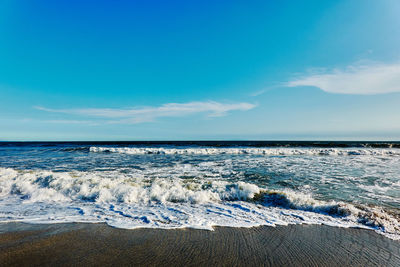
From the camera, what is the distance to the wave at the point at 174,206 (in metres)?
4.78

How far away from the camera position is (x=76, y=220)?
191 inches

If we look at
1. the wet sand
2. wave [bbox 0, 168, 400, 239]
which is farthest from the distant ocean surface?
the wet sand

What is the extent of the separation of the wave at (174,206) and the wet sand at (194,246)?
415mm

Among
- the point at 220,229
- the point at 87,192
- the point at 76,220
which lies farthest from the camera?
the point at 87,192

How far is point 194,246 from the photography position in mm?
3600

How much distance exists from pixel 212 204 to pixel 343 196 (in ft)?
14.5

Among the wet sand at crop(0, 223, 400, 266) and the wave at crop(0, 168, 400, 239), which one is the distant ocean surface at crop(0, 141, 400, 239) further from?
the wet sand at crop(0, 223, 400, 266)

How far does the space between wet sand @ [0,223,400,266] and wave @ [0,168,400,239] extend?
1.36 feet

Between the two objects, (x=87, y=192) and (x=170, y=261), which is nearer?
(x=170, y=261)

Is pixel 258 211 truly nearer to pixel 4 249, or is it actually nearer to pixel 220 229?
pixel 220 229

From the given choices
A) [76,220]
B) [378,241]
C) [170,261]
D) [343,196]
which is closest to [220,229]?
[170,261]

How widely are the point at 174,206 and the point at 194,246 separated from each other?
248 cm

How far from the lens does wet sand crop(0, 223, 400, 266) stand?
3158 millimetres

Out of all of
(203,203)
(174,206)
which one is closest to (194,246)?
(174,206)
